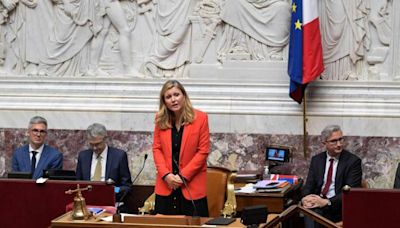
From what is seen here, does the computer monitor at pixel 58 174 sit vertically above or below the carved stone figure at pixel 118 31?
below

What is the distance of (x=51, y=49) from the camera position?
31.7ft

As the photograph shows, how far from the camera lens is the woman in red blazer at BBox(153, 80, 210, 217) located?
22.8 feet

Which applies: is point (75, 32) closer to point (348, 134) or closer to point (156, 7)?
point (156, 7)

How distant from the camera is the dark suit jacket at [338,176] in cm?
780

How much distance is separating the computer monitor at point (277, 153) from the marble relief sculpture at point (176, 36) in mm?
923

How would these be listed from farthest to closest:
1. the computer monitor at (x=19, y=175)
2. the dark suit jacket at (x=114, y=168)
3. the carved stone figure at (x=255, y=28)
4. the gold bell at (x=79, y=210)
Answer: the carved stone figure at (x=255, y=28) → the dark suit jacket at (x=114, y=168) → the computer monitor at (x=19, y=175) → the gold bell at (x=79, y=210)

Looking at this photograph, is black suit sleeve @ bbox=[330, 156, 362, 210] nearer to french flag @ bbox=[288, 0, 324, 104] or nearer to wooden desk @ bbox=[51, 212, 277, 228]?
french flag @ bbox=[288, 0, 324, 104]

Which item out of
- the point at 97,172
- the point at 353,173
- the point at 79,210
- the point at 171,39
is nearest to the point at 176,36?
the point at 171,39

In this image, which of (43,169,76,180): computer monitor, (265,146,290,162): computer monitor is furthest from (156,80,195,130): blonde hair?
(265,146,290,162): computer monitor

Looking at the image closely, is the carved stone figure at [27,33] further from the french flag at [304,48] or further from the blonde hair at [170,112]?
the blonde hair at [170,112]

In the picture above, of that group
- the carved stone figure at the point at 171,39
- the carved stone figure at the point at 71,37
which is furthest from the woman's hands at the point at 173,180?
the carved stone figure at the point at 71,37

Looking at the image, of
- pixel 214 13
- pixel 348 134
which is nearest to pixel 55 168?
pixel 214 13

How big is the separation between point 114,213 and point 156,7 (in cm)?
337

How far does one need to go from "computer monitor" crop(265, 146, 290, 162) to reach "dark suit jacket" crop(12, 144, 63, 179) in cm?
211
